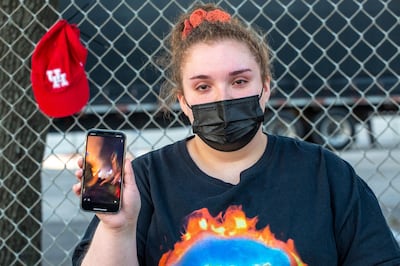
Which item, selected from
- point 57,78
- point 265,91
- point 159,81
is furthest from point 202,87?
point 159,81

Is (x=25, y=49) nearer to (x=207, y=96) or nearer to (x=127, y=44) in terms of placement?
(x=207, y=96)

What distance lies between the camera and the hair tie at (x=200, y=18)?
1.95m

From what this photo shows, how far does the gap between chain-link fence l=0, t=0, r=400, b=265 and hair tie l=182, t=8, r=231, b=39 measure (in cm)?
69

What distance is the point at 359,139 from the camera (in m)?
9.95

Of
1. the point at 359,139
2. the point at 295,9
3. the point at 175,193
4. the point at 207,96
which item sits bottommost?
the point at 359,139

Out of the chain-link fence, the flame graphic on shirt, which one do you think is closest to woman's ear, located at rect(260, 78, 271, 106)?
the flame graphic on shirt

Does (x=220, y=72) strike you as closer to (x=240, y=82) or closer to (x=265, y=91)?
(x=240, y=82)

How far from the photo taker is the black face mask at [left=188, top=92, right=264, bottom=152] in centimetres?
184

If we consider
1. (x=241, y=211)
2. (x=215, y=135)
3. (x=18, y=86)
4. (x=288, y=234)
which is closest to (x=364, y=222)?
(x=288, y=234)

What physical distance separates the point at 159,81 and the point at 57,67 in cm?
131

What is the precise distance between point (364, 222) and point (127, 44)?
5.71 meters

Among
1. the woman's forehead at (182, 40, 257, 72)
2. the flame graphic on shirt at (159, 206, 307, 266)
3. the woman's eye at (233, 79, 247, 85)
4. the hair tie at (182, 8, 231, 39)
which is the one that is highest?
the hair tie at (182, 8, 231, 39)

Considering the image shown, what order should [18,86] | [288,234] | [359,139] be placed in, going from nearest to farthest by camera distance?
1. [288,234]
2. [18,86]
3. [359,139]

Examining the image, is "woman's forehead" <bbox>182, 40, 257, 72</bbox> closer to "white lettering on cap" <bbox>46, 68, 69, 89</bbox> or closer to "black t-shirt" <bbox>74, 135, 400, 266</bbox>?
"black t-shirt" <bbox>74, 135, 400, 266</bbox>
